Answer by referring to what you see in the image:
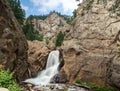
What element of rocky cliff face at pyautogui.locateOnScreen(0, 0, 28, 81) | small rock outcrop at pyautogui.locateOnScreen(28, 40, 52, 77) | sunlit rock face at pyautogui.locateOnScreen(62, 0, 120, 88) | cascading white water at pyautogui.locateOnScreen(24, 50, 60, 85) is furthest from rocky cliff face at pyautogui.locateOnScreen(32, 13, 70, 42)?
rocky cliff face at pyautogui.locateOnScreen(0, 0, 28, 81)

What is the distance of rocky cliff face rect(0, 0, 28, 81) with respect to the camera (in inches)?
1323

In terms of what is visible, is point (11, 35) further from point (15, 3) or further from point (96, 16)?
point (15, 3)

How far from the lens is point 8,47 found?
113ft

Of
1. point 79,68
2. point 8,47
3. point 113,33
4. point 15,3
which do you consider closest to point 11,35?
point 8,47

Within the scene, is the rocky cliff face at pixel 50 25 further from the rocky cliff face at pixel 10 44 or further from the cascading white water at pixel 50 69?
the rocky cliff face at pixel 10 44

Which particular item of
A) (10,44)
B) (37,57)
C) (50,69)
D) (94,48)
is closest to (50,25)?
(37,57)

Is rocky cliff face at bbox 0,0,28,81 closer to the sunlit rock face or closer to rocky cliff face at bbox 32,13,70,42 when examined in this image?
the sunlit rock face

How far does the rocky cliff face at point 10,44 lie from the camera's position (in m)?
33.6

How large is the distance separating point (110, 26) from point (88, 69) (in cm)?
680

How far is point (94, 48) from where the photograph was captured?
40031mm

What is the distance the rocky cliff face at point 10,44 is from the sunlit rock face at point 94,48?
7309 millimetres

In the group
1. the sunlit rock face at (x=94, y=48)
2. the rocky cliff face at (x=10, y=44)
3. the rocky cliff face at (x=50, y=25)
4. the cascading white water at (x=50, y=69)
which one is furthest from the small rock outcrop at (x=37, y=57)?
the rocky cliff face at (x=50, y=25)

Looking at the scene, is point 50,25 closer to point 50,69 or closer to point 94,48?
point 50,69

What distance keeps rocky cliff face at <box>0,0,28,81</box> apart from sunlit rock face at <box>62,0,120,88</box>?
7.31 metres
